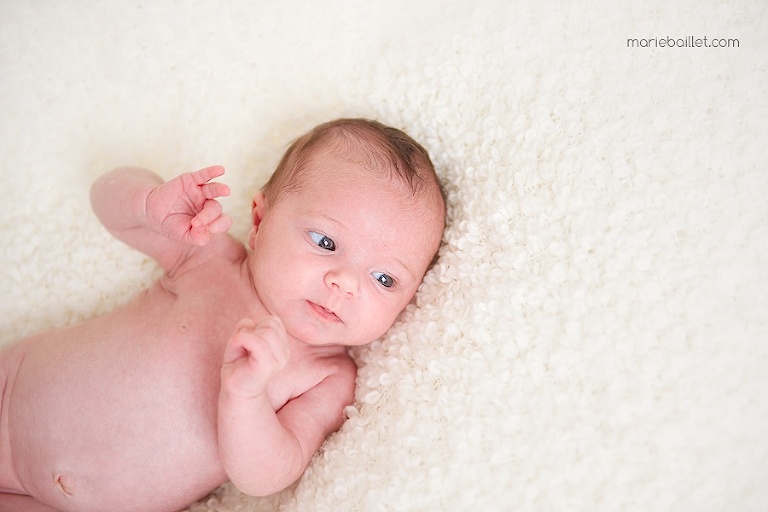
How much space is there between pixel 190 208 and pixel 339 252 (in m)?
0.36

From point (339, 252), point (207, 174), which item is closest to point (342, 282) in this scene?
point (339, 252)

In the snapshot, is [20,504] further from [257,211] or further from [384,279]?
[384,279]

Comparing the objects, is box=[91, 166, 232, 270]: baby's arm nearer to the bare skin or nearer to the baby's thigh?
the bare skin

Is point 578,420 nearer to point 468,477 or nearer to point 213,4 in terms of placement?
point 468,477

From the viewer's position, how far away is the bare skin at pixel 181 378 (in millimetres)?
1357

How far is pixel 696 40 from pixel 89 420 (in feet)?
4.97

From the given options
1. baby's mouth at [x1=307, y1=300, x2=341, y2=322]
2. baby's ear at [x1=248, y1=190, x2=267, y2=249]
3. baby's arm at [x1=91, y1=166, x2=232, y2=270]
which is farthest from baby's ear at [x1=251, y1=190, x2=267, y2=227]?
baby's mouth at [x1=307, y1=300, x2=341, y2=322]

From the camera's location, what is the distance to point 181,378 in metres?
1.37

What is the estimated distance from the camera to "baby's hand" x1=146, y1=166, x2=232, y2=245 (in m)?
1.37

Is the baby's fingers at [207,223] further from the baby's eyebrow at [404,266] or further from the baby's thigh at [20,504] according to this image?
the baby's thigh at [20,504]

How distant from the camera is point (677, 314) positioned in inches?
46.6

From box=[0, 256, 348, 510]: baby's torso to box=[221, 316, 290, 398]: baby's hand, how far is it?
246 millimetres

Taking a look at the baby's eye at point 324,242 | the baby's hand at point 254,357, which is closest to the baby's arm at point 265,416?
the baby's hand at point 254,357

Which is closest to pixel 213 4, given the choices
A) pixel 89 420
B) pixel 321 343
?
pixel 321 343
